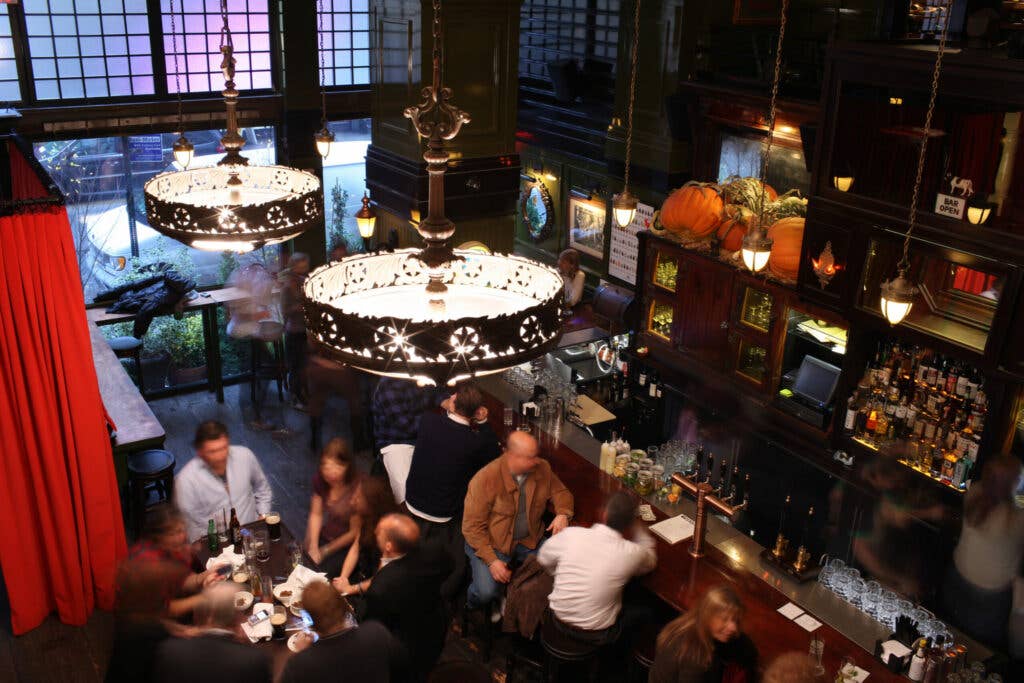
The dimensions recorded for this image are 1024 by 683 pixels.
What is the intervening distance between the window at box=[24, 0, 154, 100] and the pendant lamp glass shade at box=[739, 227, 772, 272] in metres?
6.04

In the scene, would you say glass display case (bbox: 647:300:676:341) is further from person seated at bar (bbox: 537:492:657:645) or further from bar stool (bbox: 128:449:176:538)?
bar stool (bbox: 128:449:176:538)

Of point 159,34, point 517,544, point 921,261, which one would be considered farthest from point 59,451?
point 921,261

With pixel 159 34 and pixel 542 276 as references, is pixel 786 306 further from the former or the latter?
pixel 159 34

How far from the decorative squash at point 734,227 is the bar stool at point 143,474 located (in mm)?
4665

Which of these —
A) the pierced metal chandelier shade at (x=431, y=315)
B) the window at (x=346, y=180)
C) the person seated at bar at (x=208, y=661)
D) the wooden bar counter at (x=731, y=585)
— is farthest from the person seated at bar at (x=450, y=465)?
the window at (x=346, y=180)

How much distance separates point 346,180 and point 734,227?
4489 mm

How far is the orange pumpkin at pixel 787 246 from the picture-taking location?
7008 millimetres

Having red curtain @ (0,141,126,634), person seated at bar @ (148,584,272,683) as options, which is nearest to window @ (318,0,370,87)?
red curtain @ (0,141,126,634)

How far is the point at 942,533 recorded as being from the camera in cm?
620

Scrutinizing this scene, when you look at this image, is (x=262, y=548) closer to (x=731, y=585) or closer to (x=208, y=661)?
(x=208, y=661)

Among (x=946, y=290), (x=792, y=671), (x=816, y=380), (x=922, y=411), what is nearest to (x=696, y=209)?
(x=816, y=380)

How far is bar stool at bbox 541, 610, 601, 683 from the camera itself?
4.64 metres

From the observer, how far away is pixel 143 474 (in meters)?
6.46

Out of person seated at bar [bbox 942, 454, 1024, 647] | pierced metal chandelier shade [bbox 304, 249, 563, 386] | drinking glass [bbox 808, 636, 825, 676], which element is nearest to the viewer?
pierced metal chandelier shade [bbox 304, 249, 563, 386]
